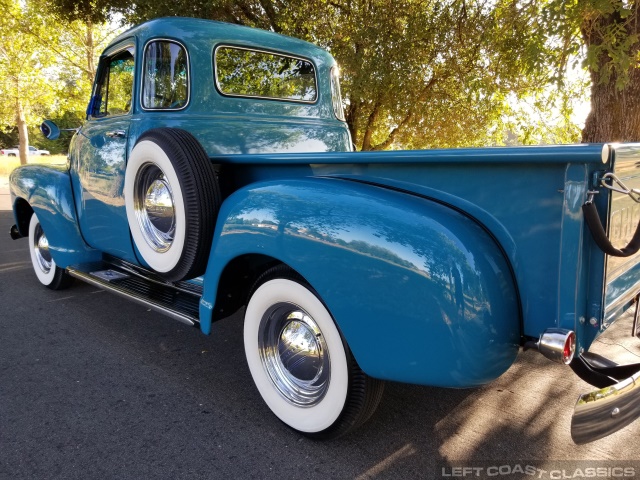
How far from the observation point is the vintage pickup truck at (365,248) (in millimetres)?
1561

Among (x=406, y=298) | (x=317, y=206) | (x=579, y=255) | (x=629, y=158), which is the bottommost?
(x=406, y=298)

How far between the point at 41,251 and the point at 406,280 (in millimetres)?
4106

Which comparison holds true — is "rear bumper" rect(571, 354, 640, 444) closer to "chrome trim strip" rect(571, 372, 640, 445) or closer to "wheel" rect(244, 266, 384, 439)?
"chrome trim strip" rect(571, 372, 640, 445)

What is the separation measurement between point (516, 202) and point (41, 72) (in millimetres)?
21352

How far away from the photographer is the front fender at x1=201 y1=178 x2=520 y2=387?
1.60 meters

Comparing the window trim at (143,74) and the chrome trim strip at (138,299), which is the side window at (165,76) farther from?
the chrome trim strip at (138,299)

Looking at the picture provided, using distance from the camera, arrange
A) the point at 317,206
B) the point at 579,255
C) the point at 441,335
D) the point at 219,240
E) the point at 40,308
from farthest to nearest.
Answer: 1. the point at 40,308
2. the point at 219,240
3. the point at 317,206
4. the point at 441,335
5. the point at 579,255

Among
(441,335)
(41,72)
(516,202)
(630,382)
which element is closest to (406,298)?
(441,335)

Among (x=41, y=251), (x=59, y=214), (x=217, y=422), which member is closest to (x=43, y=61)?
(x=41, y=251)

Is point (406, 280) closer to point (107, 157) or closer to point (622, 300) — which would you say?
point (622, 300)

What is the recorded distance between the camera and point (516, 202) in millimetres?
1609

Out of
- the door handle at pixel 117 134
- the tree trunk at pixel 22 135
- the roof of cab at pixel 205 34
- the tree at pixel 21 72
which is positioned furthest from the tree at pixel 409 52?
the tree trunk at pixel 22 135

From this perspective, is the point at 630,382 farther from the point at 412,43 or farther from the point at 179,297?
the point at 412,43

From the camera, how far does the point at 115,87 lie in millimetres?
3664
